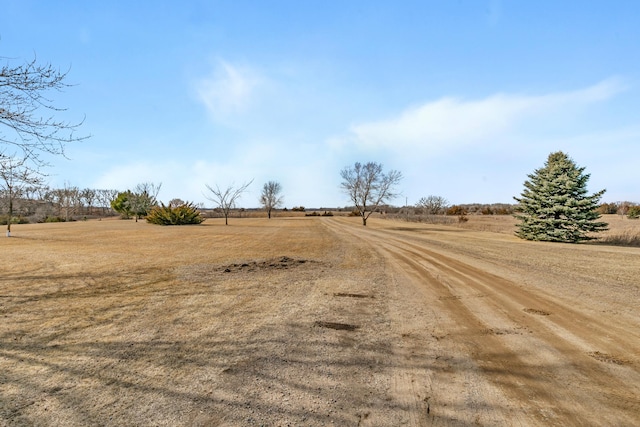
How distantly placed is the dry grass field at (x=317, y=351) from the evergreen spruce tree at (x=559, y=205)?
52.1 feet

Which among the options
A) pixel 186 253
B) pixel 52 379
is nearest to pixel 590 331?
pixel 52 379

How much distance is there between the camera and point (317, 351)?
4027mm

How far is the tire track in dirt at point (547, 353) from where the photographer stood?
9.34 ft

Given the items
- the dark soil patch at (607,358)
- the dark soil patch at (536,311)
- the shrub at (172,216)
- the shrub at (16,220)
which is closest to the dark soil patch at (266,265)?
the dark soil patch at (536,311)

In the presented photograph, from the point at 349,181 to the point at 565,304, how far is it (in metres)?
35.4

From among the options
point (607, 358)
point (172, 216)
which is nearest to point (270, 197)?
point (172, 216)

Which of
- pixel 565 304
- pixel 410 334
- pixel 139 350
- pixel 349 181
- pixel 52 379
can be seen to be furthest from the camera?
pixel 349 181

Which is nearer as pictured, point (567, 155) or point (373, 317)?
point (373, 317)

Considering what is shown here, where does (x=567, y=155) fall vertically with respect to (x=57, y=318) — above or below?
above

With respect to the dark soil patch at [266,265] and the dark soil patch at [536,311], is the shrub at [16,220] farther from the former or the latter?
the dark soil patch at [536,311]

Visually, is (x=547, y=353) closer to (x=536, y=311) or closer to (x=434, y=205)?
(x=536, y=311)

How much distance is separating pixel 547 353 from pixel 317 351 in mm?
2929

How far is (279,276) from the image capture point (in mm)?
9008

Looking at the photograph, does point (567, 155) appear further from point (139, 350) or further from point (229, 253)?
point (139, 350)
